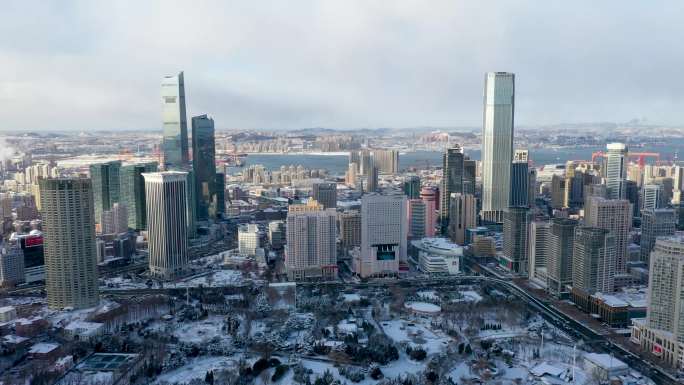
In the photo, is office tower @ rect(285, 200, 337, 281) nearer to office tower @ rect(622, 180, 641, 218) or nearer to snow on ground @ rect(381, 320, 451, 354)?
snow on ground @ rect(381, 320, 451, 354)

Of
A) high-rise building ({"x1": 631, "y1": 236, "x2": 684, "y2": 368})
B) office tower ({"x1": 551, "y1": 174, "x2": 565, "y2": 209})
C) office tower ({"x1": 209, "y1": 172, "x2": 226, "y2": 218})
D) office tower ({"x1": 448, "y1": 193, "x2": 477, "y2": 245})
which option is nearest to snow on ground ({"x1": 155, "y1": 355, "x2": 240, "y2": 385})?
high-rise building ({"x1": 631, "y1": 236, "x2": 684, "y2": 368})

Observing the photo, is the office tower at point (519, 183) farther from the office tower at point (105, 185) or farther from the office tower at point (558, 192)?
the office tower at point (105, 185)

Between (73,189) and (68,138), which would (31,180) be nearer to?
(68,138)

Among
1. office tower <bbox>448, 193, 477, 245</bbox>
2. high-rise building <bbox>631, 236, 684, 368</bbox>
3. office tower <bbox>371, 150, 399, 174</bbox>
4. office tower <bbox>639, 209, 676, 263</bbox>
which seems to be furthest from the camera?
office tower <bbox>371, 150, 399, 174</bbox>

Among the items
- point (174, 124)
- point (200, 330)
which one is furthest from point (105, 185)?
point (200, 330)

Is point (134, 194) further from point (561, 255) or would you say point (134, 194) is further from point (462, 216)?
point (561, 255)
